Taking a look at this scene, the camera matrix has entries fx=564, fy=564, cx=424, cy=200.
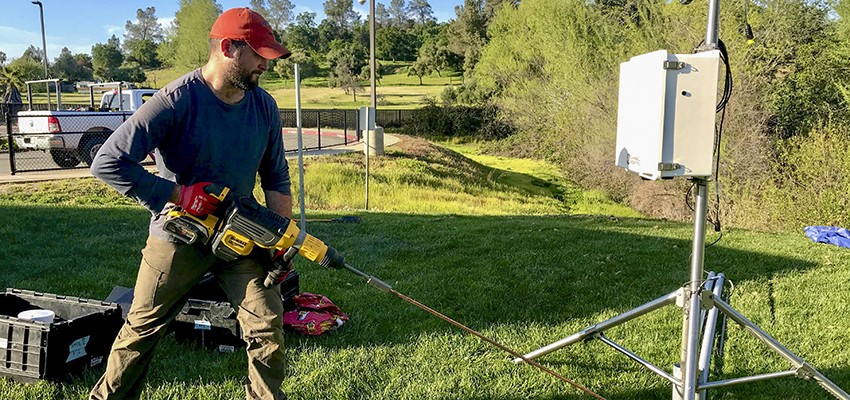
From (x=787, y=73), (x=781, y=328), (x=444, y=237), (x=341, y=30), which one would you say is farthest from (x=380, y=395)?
(x=341, y=30)

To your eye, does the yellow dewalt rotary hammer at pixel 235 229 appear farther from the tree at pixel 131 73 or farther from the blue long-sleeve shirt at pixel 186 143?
the tree at pixel 131 73

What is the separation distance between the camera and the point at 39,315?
134 inches

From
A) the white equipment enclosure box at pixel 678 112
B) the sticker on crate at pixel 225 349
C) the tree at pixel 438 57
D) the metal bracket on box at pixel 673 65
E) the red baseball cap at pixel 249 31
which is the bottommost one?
the sticker on crate at pixel 225 349

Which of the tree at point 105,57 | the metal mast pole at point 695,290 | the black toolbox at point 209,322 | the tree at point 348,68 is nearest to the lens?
the metal mast pole at point 695,290

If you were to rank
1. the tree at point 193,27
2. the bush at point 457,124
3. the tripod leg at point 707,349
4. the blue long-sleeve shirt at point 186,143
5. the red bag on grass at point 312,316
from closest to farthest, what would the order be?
1. the blue long-sleeve shirt at point 186,143
2. the tripod leg at point 707,349
3. the red bag on grass at point 312,316
4. the bush at point 457,124
5. the tree at point 193,27

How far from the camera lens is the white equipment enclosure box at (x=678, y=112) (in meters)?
2.56

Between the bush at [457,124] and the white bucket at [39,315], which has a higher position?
the bush at [457,124]

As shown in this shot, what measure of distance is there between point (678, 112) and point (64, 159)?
48.3 ft

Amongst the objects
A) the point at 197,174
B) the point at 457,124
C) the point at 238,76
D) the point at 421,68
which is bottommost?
the point at 457,124

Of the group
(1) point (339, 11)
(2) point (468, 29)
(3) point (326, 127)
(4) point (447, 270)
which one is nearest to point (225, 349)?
(4) point (447, 270)

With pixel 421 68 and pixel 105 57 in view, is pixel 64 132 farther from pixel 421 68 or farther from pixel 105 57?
pixel 105 57

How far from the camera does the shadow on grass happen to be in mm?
4105

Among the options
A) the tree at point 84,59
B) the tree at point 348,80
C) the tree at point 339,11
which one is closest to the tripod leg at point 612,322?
the tree at point 348,80

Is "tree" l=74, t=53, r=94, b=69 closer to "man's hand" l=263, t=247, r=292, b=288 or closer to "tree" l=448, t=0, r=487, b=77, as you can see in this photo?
"tree" l=448, t=0, r=487, b=77
